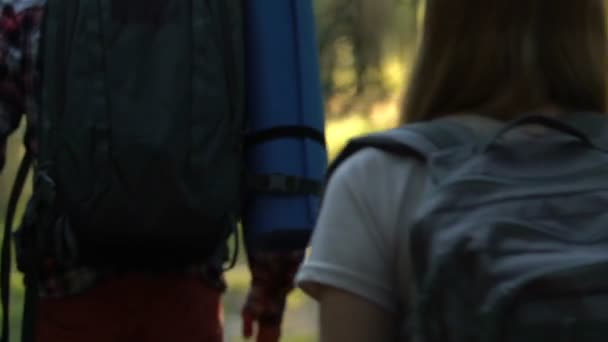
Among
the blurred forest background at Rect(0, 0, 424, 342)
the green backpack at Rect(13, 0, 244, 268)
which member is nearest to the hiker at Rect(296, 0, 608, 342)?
the green backpack at Rect(13, 0, 244, 268)

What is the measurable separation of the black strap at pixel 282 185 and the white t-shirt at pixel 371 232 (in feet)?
2.93

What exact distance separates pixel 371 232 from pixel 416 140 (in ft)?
0.41

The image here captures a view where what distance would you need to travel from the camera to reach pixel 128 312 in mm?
2625

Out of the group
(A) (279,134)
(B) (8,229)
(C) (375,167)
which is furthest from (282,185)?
(C) (375,167)

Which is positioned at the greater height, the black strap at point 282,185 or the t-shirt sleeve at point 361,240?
the t-shirt sleeve at point 361,240

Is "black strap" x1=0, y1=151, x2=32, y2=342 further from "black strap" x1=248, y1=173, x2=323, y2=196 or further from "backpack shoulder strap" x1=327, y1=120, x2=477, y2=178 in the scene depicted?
"backpack shoulder strap" x1=327, y1=120, x2=477, y2=178

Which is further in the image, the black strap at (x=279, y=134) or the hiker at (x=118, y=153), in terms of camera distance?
the black strap at (x=279, y=134)

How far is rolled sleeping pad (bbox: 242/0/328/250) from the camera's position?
8.57 feet

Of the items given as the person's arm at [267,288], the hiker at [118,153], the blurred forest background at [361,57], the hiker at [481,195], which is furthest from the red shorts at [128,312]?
the blurred forest background at [361,57]

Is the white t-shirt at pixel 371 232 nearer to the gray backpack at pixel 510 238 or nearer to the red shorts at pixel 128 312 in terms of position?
the gray backpack at pixel 510 238

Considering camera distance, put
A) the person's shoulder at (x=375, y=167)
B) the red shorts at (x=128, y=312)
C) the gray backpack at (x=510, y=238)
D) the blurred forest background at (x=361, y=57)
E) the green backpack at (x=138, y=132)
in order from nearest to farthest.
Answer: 1. the gray backpack at (x=510, y=238)
2. the person's shoulder at (x=375, y=167)
3. the green backpack at (x=138, y=132)
4. the red shorts at (x=128, y=312)
5. the blurred forest background at (x=361, y=57)

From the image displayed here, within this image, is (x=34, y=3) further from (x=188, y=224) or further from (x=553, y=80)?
(x=553, y=80)

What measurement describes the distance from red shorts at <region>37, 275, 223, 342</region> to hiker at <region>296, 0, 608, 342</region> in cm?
91

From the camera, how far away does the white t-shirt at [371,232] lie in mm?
1688
